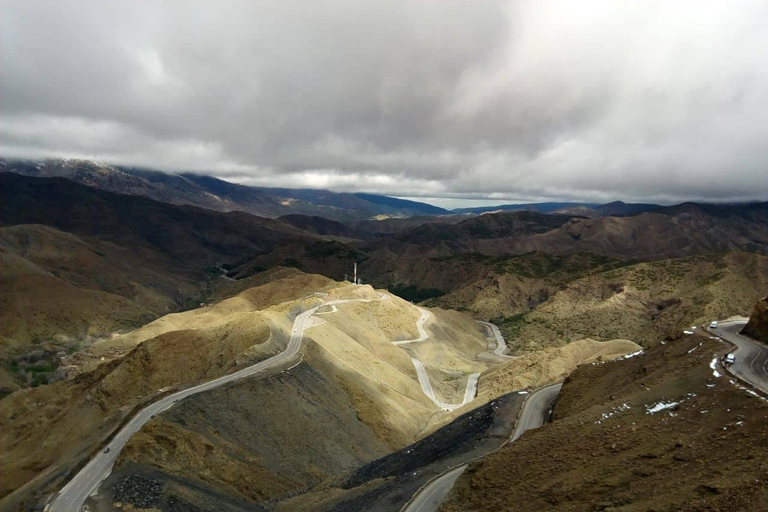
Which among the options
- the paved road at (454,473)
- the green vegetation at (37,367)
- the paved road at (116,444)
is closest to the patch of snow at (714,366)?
the paved road at (454,473)

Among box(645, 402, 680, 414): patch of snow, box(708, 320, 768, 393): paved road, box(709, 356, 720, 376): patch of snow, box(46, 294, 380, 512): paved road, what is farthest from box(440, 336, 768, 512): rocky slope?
box(46, 294, 380, 512): paved road

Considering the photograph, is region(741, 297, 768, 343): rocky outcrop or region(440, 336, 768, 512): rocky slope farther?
region(741, 297, 768, 343): rocky outcrop

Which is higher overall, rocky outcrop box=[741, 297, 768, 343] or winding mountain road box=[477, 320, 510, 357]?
rocky outcrop box=[741, 297, 768, 343]

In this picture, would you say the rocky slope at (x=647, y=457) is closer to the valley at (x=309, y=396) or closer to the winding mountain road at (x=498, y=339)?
the valley at (x=309, y=396)

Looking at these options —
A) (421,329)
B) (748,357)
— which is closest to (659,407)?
(748,357)

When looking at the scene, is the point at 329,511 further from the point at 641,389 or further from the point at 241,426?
the point at 641,389

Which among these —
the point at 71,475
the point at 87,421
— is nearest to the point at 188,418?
the point at 71,475

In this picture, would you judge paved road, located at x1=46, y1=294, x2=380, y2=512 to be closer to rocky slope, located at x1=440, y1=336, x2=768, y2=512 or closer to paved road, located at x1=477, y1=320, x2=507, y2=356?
rocky slope, located at x1=440, y1=336, x2=768, y2=512
